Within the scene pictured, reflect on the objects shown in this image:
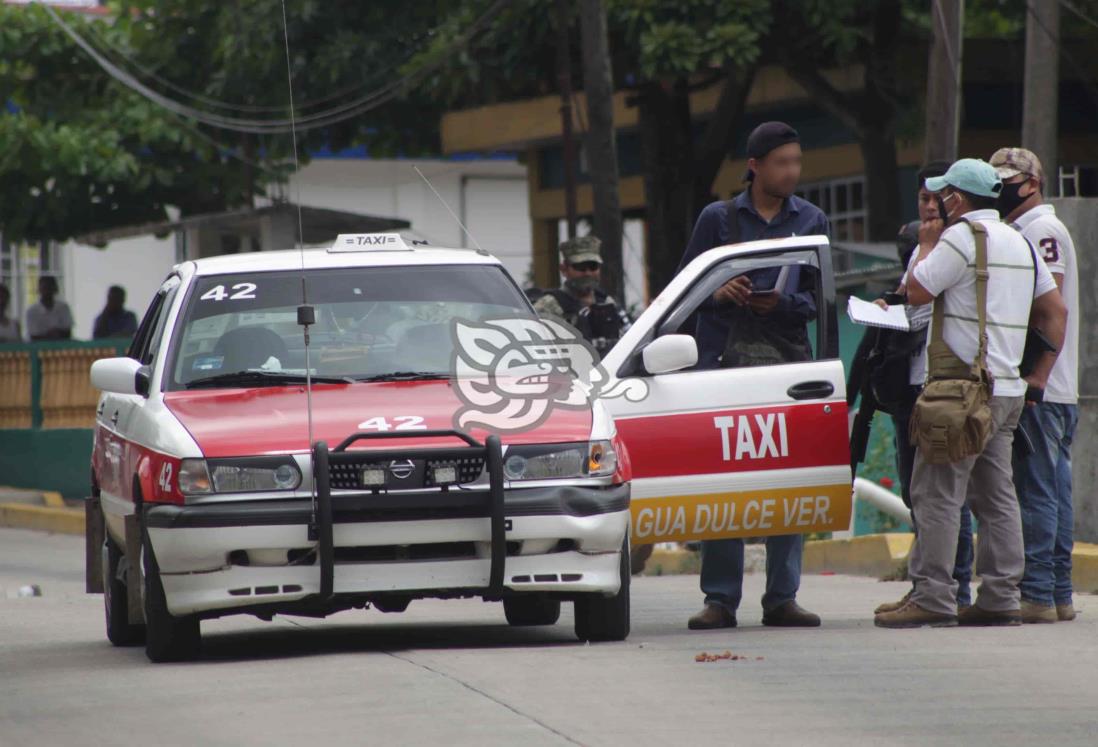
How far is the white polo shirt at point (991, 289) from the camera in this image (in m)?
8.41

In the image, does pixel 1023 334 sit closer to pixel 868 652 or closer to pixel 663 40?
pixel 868 652

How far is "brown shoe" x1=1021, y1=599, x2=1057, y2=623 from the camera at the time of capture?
29.3 feet

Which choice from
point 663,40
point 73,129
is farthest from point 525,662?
point 73,129

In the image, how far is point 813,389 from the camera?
8750mm

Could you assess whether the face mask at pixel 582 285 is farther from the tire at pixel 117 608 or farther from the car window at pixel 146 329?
the tire at pixel 117 608

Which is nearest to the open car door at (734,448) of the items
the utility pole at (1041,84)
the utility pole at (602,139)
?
the utility pole at (1041,84)

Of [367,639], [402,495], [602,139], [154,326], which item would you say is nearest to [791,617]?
[367,639]

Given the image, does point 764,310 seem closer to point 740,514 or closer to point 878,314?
point 878,314

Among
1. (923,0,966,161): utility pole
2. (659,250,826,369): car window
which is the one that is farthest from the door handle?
(923,0,966,161): utility pole

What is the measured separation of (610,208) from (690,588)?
21.1 feet

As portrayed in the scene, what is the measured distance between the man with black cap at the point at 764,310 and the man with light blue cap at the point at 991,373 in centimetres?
50

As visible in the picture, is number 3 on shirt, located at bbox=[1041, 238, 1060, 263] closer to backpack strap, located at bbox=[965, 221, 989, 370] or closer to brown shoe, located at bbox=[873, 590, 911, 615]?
backpack strap, located at bbox=[965, 221, 989, 370]

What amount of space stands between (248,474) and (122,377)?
1.04 metres

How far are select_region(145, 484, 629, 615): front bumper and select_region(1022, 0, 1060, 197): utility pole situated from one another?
9.49m
